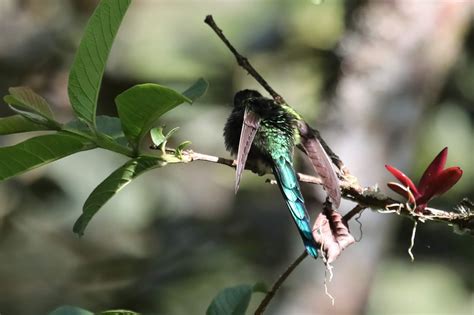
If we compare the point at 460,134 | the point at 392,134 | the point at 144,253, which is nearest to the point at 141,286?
the point at 144,253

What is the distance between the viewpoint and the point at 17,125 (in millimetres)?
1308

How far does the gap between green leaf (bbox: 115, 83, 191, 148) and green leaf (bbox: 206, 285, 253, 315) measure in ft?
1.28

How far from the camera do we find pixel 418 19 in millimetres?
5000

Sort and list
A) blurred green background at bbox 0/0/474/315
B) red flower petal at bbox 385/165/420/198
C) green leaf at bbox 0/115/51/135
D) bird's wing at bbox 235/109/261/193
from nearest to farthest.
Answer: green leaf at bbox 0/115/51/135 → red flower petal at bbox 385/165/420/198 → bird's wing at bbox 235/109/261/193 → blurred green background at bbox 0/0/474/315

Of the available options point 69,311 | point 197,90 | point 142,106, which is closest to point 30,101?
point 142,106

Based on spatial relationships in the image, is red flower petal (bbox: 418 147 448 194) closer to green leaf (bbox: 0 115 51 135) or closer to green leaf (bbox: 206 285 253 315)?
green leaf (bbox: 206 285 253 315)

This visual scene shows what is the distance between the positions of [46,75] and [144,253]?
1.30 meters

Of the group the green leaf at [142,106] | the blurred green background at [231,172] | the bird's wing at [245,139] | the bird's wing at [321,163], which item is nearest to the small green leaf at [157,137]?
the green leaf at [142,106]

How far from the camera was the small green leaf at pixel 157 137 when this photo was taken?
142cm

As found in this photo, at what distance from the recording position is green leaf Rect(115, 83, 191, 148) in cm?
133

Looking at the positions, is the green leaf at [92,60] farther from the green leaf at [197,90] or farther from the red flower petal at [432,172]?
the red flower petal at [432,172]

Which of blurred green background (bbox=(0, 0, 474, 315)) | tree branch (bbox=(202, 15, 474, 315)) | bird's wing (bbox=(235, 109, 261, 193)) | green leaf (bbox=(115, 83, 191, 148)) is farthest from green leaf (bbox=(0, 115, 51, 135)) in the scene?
blurred green background (bbox=(0, 0, 474, 315))

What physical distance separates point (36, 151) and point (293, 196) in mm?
687

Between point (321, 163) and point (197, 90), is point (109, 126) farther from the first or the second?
point (321, 163)
